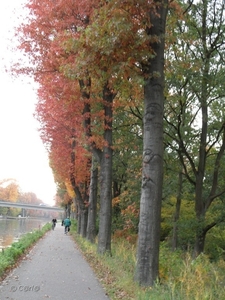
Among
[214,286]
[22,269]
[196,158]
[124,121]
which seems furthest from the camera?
[196,158]

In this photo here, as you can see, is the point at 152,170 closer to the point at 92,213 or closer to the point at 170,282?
the point at 170,282

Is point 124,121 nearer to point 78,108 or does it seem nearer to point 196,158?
point 78,108

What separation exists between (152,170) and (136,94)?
3.67 meters

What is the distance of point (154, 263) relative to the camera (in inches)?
310

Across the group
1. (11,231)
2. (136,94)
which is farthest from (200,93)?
(11,231)

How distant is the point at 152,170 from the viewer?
26.6 feet

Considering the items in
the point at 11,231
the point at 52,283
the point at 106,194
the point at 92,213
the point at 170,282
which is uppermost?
the point at 106,194

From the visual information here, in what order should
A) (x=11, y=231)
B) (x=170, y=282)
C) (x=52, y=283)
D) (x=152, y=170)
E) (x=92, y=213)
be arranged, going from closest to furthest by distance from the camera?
1. (x=170, y=282)
2. (x=152, y=170)
3. (x=52, y=283)
4. (x=92, y=213)
5. (x=11, y=231)

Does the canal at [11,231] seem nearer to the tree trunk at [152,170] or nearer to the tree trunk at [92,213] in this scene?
the tree trunk at [92,213]

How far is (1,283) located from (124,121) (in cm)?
1037

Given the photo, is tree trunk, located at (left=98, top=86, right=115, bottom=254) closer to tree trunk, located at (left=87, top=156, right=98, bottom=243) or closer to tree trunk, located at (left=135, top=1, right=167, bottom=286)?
tree trunk, located at (left=87, top=156, right=98, bottom=243)

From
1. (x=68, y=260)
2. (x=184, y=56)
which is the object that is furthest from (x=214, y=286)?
(x=184, y=56)

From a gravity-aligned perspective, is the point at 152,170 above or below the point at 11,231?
above

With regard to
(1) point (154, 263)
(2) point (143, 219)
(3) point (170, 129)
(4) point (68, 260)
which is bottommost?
(4) point (68, 260)
